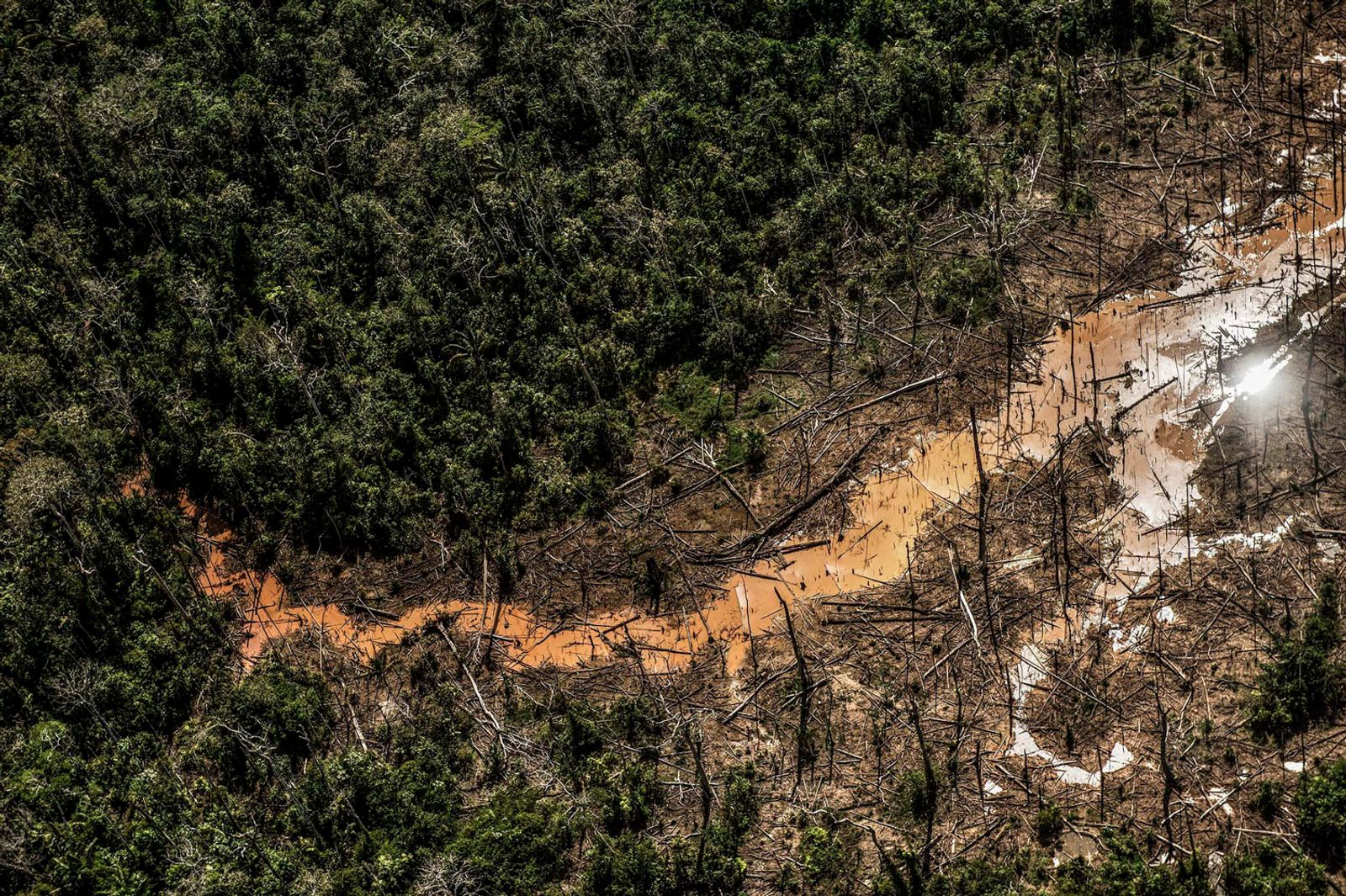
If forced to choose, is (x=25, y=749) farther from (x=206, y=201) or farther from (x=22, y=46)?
(x=22, y=46)

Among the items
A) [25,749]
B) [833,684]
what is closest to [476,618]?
[833,684]

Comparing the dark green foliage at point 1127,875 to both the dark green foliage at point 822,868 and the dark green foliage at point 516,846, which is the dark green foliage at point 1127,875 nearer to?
the dark green foliage at point 822,868

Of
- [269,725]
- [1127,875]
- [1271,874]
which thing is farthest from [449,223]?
[1271,874]

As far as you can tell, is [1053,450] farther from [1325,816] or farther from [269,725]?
[269,725]

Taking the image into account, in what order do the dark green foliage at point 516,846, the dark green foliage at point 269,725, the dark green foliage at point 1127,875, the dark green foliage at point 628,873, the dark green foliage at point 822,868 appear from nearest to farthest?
1. the dark green foliage at point 1127,875
2. the dark green foliage at point 822,868
3. the dark green foliage at point 628,873
4. the dark green foliage at point 516,846
5. the dark green foliage at point 269,725

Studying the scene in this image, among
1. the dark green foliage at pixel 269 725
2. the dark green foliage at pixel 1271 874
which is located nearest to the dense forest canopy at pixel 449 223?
the dark green foliage at pixel 269 725

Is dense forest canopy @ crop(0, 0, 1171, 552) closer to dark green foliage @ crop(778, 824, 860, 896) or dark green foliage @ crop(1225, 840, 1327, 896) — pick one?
dark green foliage @ crop(778, 824, 860, 896)

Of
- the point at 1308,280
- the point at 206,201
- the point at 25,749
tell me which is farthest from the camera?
the point at 206,201
